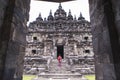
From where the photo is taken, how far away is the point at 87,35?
28.4 metres

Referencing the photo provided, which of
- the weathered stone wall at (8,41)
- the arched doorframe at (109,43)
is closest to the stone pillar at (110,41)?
the arched doorframe at (109,43)

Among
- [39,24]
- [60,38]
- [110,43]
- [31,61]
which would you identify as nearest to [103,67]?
[110,43]

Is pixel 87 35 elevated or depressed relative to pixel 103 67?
elevated

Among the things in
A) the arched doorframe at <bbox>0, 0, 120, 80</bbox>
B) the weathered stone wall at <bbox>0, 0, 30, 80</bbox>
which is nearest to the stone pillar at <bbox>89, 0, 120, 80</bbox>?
the arched doorframe at <bbox>0, 0, 120, 80</bbox>

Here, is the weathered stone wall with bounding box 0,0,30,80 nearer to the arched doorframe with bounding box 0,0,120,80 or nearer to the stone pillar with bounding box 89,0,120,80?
the arched doorframe with bounding box 0,0,120,80

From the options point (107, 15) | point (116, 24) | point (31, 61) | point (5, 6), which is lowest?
point (31, 61)

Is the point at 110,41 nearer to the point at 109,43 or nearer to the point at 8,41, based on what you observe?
the point at 109,43

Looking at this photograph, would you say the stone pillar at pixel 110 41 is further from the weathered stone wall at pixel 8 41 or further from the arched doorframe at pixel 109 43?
the weathered stone wall at pixel 8 41

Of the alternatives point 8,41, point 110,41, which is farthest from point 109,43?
point 8,41

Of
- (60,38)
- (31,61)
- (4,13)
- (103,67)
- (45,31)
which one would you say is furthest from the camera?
(45,31)

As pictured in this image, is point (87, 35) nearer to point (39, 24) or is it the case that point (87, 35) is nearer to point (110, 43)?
point (39, 24)

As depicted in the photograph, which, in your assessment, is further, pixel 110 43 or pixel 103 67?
pixel 103 67

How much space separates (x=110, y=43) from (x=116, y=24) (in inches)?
17.5

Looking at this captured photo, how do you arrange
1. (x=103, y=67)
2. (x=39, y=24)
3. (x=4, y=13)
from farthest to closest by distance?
(x=39, y=24) → (x=103, y=67) → (x=4, y=13)
